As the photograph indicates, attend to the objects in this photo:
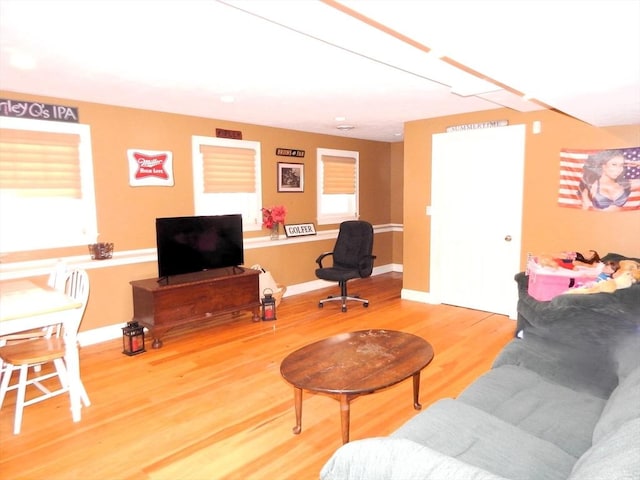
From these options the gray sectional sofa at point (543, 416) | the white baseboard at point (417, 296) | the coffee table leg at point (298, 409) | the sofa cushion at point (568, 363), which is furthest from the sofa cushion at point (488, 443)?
the white baseboard at point (417, 296)

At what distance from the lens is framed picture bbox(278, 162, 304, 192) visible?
6.08 metres

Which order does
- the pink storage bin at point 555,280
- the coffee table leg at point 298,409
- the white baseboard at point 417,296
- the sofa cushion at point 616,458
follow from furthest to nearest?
the white baseboard at point 417,296, the pink storage bin at point 555,280, the coffee table leg at point 298,409, the sofa cushion at point 616,458

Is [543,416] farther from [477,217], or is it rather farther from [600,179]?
[477,217]

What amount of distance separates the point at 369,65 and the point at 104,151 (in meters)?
2.86

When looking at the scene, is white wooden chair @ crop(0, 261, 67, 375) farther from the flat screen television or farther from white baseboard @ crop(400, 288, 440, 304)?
white baseboard @ crop(400, 288, 440, 304)

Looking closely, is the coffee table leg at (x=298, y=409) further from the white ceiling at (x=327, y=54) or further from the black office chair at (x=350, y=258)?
the black office chair at (x=350, y=258)

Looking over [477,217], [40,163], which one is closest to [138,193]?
[40,163]

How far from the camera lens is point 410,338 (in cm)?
304

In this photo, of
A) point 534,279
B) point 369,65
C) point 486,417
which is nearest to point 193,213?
point 369,65

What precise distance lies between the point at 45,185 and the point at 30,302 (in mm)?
1730

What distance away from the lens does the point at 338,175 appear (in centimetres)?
689

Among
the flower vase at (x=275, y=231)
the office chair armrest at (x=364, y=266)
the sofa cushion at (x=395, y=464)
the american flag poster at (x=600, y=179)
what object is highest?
the american flag poster at (x=600, y=179)

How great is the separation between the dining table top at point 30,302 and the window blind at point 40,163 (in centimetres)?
110

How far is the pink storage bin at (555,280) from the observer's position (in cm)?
343
